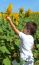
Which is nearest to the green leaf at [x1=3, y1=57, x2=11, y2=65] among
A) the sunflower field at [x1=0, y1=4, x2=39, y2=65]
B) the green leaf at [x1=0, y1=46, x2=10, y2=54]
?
the sunflower field at [x1=0, y1=4, x2=39, y2=65]

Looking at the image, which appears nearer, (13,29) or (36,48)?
(13,29)

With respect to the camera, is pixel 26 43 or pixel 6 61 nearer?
pixel 26 43

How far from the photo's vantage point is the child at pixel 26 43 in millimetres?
6754

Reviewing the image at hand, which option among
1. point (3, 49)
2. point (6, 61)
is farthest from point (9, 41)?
point (6, 61)

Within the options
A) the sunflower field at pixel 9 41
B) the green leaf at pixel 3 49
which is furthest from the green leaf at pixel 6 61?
the green leaf at pixel 3 49

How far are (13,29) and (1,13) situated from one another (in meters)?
0.65

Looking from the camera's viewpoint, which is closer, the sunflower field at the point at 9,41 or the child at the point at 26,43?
the child at the point at 26,43

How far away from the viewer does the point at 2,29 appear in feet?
23.9

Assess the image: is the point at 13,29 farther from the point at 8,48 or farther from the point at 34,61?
the point at 34,61

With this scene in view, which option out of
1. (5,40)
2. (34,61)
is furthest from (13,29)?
(34,61)

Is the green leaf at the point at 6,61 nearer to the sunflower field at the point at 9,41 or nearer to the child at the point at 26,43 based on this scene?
the sunflower field at the point at 9,41

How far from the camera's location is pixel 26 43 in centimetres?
676

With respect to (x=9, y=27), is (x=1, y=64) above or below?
below

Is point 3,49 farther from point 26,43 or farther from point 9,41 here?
point 26,43
